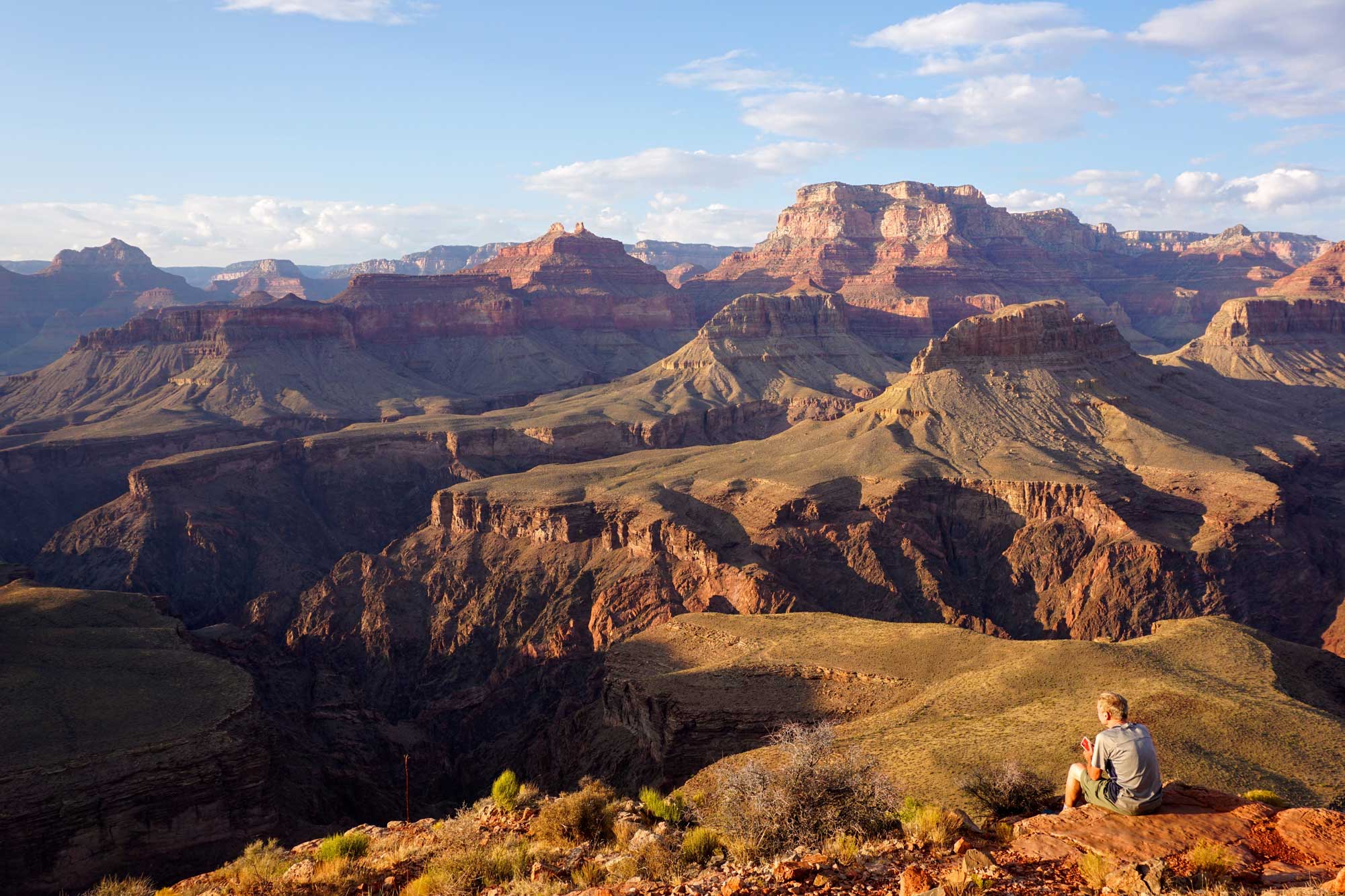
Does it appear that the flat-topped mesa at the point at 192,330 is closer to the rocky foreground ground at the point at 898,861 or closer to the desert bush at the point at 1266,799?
the rocky foreground ground at the point at 898,861

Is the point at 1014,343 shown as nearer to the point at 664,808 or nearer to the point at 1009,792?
the point at 1009,792

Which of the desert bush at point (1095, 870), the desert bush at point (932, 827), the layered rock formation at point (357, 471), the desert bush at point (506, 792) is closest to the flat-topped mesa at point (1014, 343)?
the layered rock formation at point (357, 471)

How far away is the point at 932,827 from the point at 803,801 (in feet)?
12.7

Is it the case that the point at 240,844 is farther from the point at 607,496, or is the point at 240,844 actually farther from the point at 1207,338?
the point at 1207,338

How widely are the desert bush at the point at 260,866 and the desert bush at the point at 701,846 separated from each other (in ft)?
32.5

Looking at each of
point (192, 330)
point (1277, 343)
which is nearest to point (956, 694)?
point (1277, 343)

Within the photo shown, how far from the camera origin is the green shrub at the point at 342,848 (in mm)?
24703

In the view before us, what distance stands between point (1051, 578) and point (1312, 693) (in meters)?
44.6

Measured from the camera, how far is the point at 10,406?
17850cm

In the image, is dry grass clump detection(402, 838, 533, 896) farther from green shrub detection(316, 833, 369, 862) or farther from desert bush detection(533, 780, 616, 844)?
green shrub detection(316, 833, 369, 862)

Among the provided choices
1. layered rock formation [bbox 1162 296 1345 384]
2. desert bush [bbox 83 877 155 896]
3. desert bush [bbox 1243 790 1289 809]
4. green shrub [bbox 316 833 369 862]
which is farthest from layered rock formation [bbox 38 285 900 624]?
desert bush [bbox 1243 790 1289 809]

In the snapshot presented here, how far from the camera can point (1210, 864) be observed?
16266 mm

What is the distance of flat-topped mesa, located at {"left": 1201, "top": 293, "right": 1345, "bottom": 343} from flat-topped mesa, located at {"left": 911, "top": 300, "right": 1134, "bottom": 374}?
244ft

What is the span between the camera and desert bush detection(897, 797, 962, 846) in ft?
65.7
